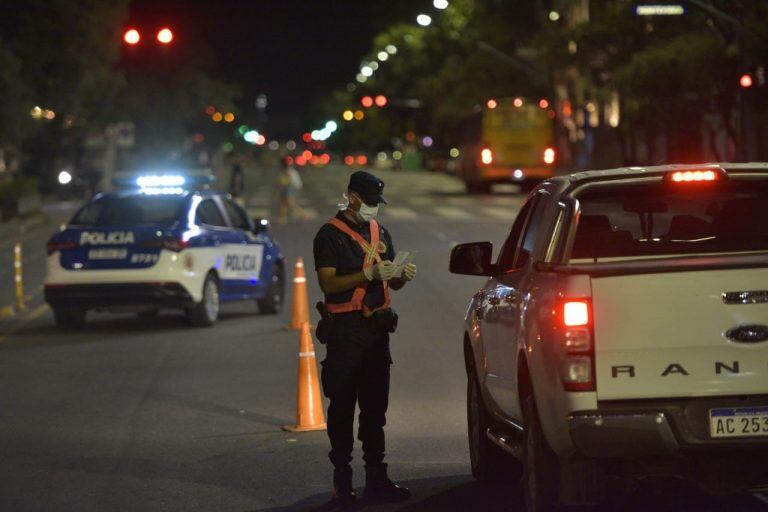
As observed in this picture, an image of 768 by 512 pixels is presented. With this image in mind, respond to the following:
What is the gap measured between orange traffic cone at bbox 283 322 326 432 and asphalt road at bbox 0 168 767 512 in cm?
18

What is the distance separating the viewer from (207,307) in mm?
18609

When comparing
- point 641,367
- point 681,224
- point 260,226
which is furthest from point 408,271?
point 260,226

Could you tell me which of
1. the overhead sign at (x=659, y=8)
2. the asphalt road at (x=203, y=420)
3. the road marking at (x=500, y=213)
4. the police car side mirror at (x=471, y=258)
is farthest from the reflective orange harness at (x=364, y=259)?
the road marking at (x=500, y=213)

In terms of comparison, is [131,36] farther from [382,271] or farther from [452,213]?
[382,271]

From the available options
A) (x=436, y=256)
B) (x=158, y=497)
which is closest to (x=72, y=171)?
(x=436, y=256)

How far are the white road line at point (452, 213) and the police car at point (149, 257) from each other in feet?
78.3

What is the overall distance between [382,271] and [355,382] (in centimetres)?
66

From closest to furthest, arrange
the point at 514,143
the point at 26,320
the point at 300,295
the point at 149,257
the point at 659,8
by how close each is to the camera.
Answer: the point at 300,295, the point at 149,257, the point at 26,320, the point at 659,8, the point at 514,143

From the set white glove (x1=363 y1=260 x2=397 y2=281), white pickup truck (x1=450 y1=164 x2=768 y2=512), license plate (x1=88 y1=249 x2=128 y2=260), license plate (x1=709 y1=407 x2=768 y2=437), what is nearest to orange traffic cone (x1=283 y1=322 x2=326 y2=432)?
white glove (x1=363 y1=260 x2=397 y2=281)

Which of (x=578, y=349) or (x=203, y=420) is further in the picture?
(x=203, y=420)

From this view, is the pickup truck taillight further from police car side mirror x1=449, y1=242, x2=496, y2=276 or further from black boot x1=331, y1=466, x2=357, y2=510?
black boot x1=331, y1=466, x2=357, y2=510

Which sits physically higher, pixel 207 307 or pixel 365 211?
pixel 365 211

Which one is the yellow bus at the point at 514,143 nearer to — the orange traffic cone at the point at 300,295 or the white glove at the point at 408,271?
the orange traffic cone at the point at 300,295

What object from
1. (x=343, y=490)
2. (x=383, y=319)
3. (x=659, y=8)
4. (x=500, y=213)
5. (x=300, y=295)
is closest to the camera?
(x=343, y=490)
